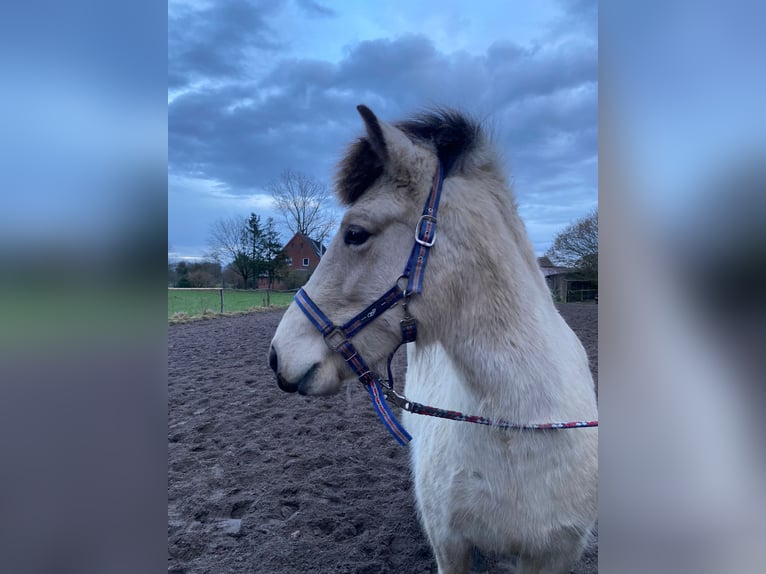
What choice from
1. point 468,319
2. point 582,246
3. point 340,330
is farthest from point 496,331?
point 582,246

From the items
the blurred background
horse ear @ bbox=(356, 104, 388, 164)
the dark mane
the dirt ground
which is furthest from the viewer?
the dirt ground

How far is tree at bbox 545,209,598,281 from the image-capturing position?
74 centimetres

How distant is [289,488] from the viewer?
11.6ft

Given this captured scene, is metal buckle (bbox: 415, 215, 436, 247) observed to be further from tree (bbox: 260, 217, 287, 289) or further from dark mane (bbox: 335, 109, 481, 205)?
tree (bbox: 260, 217, 287, 289)

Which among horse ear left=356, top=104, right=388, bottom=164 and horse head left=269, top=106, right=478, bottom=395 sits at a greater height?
horse ear left=356, top=104, right=388, bottom=164

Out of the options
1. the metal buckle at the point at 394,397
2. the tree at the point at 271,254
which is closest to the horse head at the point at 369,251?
the metal buckle at the point at 394,397

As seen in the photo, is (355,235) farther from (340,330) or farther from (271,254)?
(271,254)

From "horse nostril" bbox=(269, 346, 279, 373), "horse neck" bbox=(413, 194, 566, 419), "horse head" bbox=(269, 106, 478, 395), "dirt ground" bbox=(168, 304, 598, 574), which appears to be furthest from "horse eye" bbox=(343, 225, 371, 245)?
"dirt ground" bbox=(168, 304, 598, 574)

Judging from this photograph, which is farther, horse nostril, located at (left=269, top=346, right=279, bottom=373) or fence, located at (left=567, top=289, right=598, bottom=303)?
horse nostril, located at (left=269, top=346, right=279, bottom=373)
